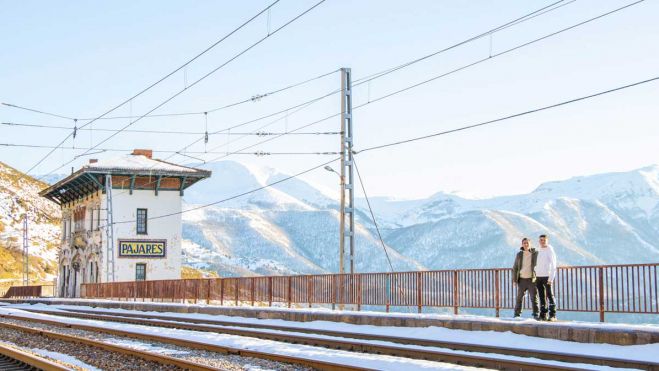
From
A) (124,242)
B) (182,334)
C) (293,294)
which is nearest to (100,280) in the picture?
(124,242)

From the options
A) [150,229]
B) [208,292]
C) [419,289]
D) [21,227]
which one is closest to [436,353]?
[419,289]

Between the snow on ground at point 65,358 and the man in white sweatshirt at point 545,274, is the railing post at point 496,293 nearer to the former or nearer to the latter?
the man in white sweatshirt at point 545,274

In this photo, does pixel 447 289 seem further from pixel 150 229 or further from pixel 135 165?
pixel 135 165

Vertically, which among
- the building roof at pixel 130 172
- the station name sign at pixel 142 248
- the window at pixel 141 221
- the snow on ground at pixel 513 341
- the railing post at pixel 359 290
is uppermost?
the building roof at pixel 130 172

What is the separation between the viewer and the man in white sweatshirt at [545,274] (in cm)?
1969

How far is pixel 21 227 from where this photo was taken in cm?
14312

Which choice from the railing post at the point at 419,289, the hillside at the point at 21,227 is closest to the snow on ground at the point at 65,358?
the railing post at the point at 419,289

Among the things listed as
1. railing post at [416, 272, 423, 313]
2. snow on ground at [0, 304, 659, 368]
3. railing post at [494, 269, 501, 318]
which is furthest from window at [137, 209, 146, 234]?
railing post at [494, 269, 501, 318]

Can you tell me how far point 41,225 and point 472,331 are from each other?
13678 cm

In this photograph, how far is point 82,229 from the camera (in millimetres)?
74312

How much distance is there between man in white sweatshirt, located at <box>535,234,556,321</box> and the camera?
19691 millimetres

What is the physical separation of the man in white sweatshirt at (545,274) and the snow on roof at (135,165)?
49.6m

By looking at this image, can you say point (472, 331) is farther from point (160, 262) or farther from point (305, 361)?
point (160, 262)

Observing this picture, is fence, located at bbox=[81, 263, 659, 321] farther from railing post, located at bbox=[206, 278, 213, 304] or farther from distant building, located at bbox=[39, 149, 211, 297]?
distant building, located at bbox=[39, 149, 211, 297]
